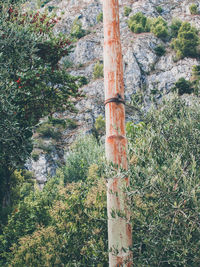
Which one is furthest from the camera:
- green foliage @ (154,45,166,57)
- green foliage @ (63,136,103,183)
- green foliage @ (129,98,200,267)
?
green foliage @ (154,45,166,57)

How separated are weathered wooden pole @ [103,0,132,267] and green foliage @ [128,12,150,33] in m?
45.4

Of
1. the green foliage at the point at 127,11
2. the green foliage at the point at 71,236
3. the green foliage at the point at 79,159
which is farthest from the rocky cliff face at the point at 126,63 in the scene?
the green foliage at the point at 71,236

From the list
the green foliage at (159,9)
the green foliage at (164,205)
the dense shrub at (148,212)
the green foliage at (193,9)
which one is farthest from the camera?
the green foliage at (159,9)

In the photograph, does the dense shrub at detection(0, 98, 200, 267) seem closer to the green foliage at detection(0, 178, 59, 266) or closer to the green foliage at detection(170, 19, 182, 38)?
the green foliage at detection(0, 178, 59, 266)

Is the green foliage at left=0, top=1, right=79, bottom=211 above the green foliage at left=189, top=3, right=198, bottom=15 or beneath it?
beneath

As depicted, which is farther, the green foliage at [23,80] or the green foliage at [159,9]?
the green foliage at [159,9]

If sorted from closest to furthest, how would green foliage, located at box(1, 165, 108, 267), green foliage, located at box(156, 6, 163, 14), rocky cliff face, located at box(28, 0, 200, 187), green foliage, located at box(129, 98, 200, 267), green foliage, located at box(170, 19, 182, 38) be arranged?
green foliage, located at box(129, 98, 200, 267) < green foliage, located at box(1, 165, 108, 267) < rocky cliff face, located at box(28, 0, 200, 187) < green foliage, located at box(170, 19, 182, 38) < green foliage, located at box(156, 6, 163, 14)

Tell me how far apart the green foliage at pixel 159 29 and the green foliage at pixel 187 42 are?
307cm

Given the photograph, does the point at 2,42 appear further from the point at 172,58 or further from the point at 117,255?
the point at 172,58

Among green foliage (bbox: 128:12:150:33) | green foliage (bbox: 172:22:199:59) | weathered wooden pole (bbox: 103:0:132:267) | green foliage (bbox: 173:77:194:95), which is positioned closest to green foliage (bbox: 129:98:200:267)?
weathered wooden pole (bbox: 103:0:132:267)

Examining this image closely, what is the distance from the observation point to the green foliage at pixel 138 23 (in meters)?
46.1

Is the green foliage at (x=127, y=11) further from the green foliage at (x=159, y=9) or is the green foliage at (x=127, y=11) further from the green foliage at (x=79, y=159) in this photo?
the green foliage at (x=79, y=159)

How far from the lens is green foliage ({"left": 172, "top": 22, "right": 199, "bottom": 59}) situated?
3806 centimetres

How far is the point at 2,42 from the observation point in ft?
27.6
